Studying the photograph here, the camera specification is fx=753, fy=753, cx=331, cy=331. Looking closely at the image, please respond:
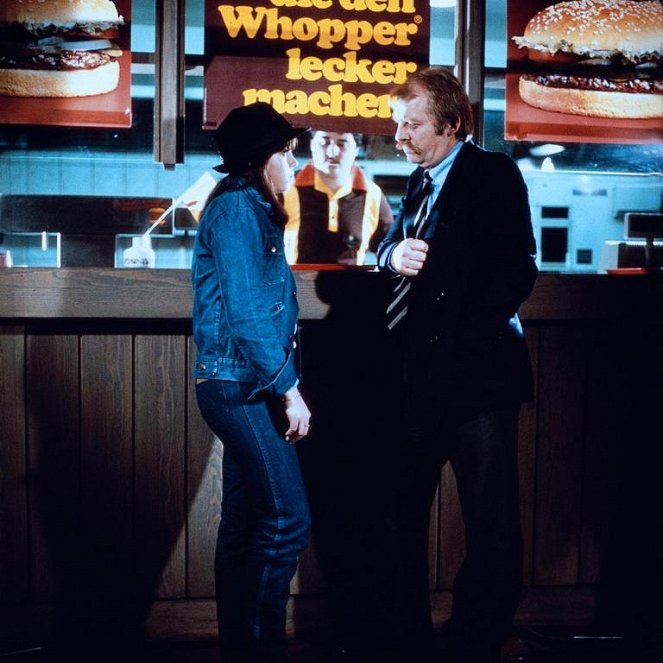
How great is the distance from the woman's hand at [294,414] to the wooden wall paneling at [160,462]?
2.79ft

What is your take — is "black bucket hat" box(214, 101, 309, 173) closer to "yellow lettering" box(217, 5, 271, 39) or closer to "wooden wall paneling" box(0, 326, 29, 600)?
"wooden wall paneling" box(0, 326, 29, 600)

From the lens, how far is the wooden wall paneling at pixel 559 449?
2.85 meters

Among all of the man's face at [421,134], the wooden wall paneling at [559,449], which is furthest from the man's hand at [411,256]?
the wooden wall paneling at [559,449]

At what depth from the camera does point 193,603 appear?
277cm

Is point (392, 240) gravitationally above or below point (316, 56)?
below

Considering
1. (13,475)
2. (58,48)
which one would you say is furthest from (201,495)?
(58,48)

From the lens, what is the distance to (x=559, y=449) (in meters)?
2.88

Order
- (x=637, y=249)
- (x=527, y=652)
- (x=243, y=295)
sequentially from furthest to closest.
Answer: (x=637, y=249) → (x=527, y=652) → (x=243, y=295)

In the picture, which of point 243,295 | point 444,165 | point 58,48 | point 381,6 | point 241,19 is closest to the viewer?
point 243,295

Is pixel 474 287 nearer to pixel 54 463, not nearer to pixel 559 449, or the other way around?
pixel 559 449

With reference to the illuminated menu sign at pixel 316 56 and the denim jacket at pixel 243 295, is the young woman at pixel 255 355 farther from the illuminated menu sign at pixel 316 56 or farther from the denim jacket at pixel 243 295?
the illuminated menu sign at pixel 316 56

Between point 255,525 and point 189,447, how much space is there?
732 millimetres

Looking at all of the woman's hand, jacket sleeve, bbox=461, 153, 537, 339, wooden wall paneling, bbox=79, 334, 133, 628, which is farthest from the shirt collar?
wooden wall paneling, bbox=79, 334, 133, 628

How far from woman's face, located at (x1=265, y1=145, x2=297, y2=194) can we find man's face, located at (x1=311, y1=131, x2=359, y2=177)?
9.20ft
